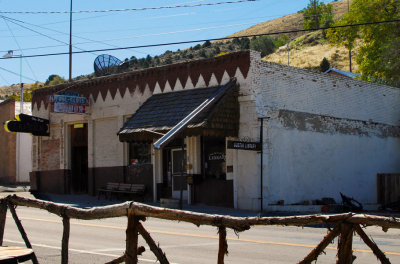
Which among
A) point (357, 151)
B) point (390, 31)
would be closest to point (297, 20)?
point (390, 31)

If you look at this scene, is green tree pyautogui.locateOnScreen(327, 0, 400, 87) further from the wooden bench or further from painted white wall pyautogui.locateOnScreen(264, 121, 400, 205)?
the wooden bench

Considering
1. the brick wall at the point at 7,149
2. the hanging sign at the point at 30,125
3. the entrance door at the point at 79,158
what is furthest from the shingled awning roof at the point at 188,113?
the brick wall at the point at 7,149

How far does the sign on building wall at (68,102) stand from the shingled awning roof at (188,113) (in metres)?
3.76

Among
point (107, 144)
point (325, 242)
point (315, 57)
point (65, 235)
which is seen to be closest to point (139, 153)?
point (107, 144)

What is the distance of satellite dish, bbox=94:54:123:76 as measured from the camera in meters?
28.8

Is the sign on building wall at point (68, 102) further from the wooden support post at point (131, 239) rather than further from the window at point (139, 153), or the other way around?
the wooden support post at point (131, 239)

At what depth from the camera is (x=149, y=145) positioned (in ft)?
76.8

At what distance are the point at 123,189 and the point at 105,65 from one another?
319 inches

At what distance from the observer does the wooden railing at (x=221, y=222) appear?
4.49 m

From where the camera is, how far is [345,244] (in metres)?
4.48

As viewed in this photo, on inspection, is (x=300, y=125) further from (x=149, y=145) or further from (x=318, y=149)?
(x=149, y=145)

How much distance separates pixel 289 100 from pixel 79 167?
39.5 ft

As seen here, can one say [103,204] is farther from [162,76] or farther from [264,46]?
[264,46]

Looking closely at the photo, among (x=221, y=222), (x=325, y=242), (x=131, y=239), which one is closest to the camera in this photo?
(x=325, y=242)
